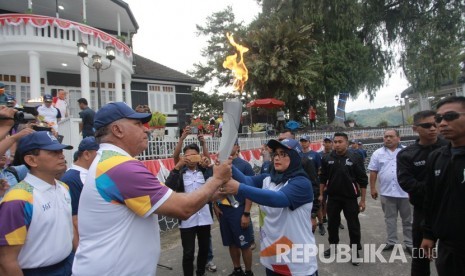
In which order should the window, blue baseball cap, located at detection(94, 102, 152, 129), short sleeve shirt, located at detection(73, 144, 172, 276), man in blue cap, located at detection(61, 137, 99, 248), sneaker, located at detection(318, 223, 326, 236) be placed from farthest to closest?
the window
sneaker, located at detection(318, 223, 326, 236)
man in blue cap, located at detection(61, 137, 99, 248)
blue baseball cap, located at detection(94, 102, 152, 129)
short sleeve shirt, located at detection(73, 144, 172, 276)

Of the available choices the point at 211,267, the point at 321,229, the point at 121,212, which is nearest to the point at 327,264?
the point at 321,229

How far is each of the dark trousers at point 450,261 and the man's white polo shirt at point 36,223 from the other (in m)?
3.21

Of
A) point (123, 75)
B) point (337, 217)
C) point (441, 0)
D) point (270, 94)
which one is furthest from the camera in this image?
point (441, 0)

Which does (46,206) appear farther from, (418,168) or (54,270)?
(418,168)

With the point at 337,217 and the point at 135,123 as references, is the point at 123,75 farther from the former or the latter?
the point at 135,123

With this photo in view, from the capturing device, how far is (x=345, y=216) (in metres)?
5.44

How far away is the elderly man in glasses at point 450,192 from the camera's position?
2641 mm

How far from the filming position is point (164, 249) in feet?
20.9

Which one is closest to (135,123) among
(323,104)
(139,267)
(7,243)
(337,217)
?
(139,267)

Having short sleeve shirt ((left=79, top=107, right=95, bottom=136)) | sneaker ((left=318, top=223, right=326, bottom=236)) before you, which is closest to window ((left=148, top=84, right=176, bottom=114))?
short sleeve shirt ((left=79, top=107, right=95, bottom=136))

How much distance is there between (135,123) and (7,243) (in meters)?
1.22

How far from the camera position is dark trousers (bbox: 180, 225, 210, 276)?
14.5 feet

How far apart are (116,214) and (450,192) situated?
2749mm

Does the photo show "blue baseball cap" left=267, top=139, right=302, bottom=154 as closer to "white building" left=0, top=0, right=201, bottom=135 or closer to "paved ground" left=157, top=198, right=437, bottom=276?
"paved ground" left=157, top=198, right=437, bottom=276
